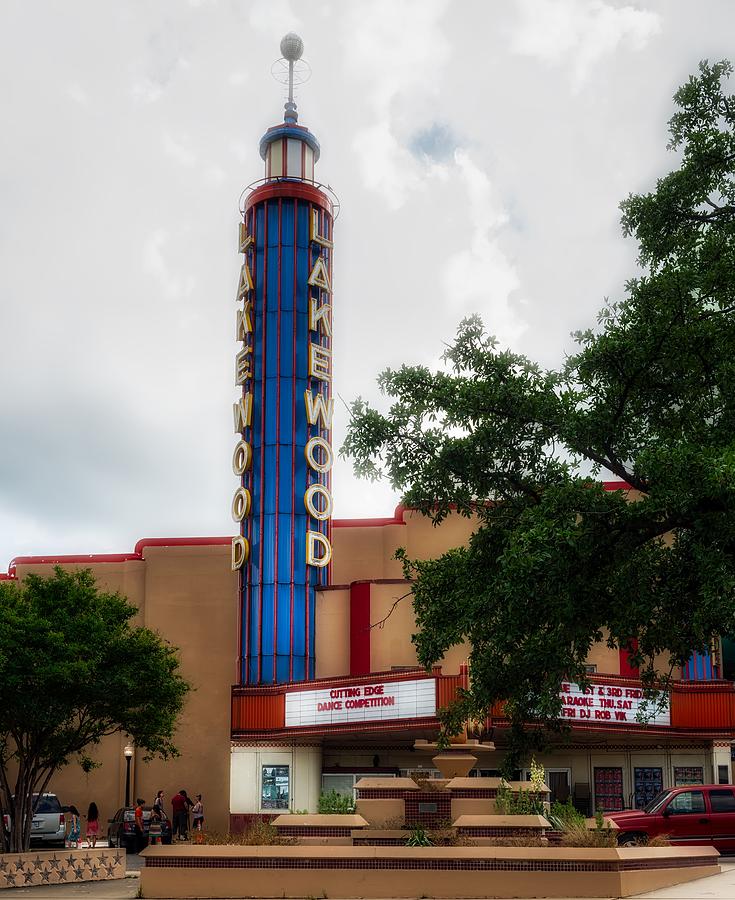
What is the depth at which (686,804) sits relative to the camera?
2745cm

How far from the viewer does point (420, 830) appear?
21094 millimetres

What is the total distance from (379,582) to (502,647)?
24044 millimetres

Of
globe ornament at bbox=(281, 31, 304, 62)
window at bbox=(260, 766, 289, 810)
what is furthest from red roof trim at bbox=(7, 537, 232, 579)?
globe ornament at bbox=(281, 31, 304, 62)

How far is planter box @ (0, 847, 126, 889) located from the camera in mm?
26297

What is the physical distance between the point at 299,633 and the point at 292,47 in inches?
1001

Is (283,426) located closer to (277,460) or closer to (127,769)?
(277,460)

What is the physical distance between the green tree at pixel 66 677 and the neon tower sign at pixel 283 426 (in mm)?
11494

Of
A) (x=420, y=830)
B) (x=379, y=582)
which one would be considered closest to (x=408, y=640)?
(x=379, y=582)

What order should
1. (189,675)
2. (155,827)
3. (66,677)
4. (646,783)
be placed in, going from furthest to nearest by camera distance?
(189,675) < (646,783) < (155,827) < (66,677)

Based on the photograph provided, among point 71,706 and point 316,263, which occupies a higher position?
point 316,263

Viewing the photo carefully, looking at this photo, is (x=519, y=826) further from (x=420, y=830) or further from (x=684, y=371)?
(x=684, y=371)

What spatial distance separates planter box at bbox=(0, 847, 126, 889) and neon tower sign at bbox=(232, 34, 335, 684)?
44.6 ft

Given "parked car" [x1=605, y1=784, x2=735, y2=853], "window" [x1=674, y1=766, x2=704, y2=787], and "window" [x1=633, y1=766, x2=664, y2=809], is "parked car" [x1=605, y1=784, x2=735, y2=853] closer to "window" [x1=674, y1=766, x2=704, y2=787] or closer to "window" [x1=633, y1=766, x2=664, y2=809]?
"window" [x1=674, y1=766, x2=704, y2=787]

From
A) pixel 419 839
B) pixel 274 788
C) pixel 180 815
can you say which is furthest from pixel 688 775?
pixel 419 839
